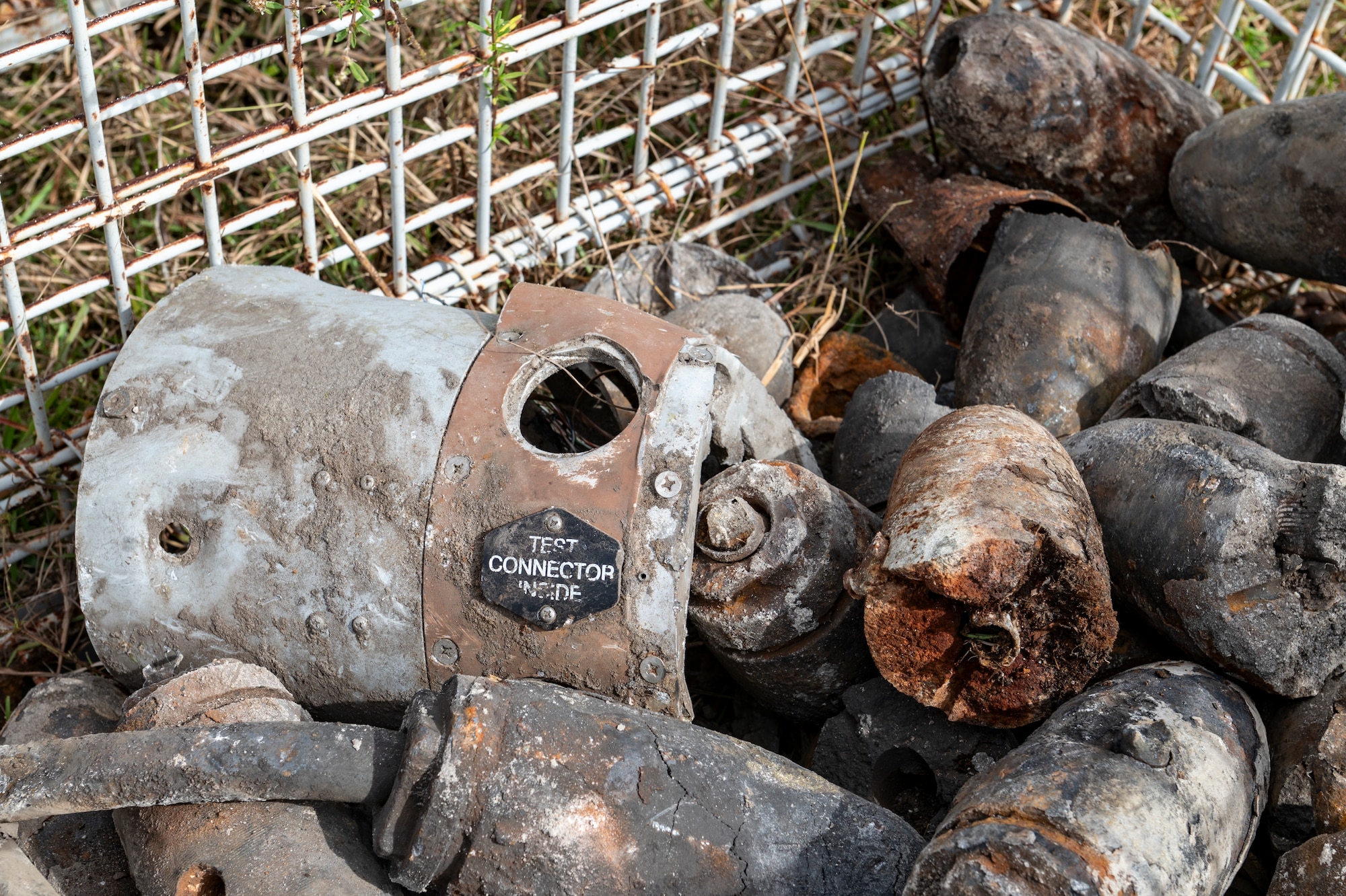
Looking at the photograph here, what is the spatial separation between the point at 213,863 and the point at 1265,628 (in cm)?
187

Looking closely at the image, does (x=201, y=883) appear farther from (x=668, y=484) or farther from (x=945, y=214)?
(x=945, y=214)

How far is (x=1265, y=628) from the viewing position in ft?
6.75

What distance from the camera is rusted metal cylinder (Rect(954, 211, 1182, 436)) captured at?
2.73m

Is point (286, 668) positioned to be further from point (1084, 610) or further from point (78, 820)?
point (1084, 610)

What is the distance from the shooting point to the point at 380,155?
125 inches

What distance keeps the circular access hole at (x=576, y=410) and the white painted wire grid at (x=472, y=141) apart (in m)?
0.57

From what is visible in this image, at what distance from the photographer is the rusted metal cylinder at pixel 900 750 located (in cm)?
224

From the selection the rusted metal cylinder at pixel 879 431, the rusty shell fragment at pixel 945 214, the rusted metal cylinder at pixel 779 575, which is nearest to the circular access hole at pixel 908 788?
the rusted metal cylinder at pixel 779 575

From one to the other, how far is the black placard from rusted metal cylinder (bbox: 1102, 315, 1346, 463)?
1.33m

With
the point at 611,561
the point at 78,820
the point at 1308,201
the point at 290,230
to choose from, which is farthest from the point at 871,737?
the point at 290,230

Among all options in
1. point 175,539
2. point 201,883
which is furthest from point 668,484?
point 175,539

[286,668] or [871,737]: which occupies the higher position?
[286,668]

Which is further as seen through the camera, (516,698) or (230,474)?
(230,474)

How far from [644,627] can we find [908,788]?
77cm
